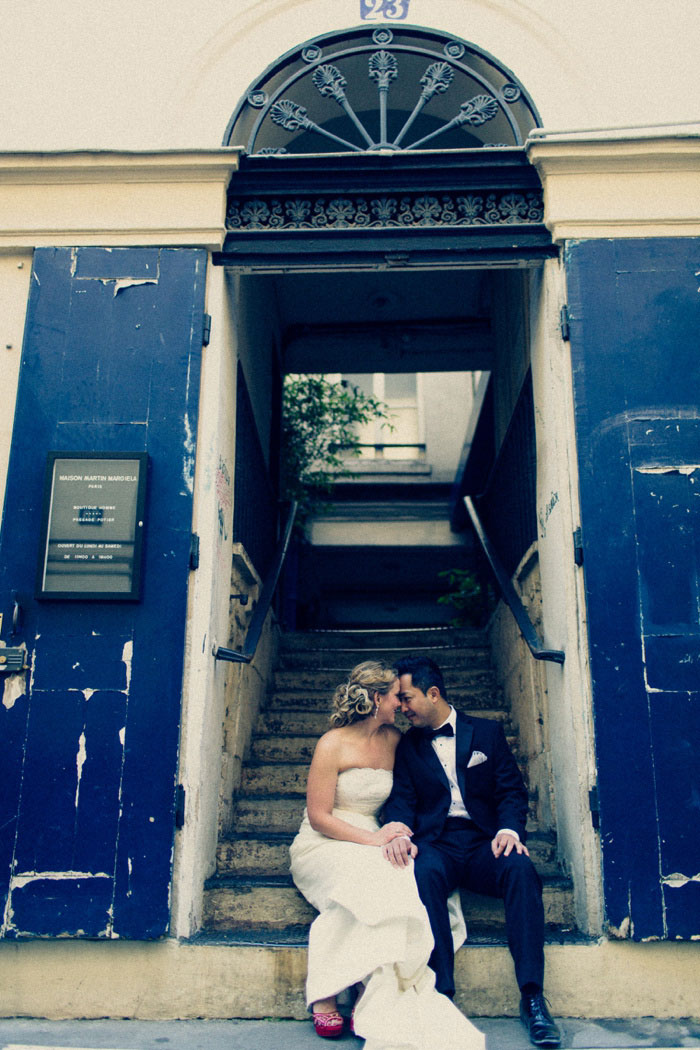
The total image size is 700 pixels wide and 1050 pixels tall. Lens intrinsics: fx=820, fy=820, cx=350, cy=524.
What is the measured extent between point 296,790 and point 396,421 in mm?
8385

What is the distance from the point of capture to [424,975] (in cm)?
296

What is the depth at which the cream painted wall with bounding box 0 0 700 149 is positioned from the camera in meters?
4.26

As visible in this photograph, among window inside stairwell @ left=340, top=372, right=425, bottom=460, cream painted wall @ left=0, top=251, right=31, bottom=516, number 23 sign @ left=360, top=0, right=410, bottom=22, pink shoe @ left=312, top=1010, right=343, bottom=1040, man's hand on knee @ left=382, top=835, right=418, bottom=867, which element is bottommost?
pink shoe @ left=312, top=1010, right=343, bottom=1040

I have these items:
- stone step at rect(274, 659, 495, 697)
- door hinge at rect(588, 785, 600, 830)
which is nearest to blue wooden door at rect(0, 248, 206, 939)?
door hinge at rect(588, 785, 600, 830)

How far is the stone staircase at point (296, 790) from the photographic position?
3539 mm

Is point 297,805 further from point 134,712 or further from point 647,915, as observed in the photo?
point 647,915

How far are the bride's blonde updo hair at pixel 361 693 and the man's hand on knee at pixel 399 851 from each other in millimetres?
589

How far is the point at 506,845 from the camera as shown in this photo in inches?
129

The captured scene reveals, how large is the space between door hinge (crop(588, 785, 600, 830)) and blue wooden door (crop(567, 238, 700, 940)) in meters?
0.03

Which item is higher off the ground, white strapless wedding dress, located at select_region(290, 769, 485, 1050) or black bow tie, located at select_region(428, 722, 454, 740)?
black bow tie, located at select_region(428, 722, 454, 740)

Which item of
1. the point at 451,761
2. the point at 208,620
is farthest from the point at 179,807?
the point at 451,761

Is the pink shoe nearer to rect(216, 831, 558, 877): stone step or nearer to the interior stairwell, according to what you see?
the interior stairwell

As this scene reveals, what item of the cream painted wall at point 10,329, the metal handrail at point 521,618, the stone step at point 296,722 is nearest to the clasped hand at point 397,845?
the metal handrail at point 521,618

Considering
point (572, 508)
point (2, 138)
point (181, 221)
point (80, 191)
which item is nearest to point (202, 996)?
point (572, 508)
